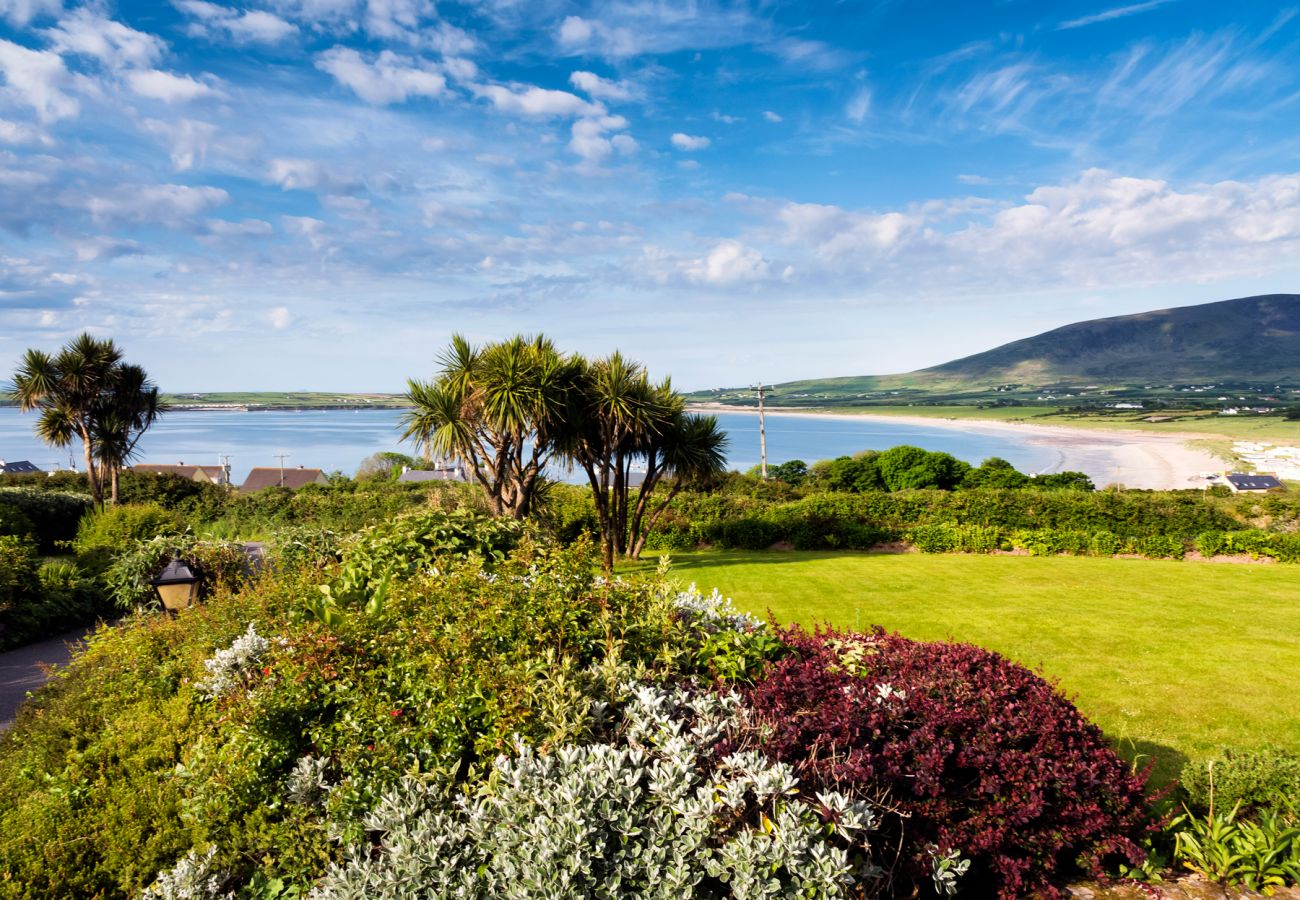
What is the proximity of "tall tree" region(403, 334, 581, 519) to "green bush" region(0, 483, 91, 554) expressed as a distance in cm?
902

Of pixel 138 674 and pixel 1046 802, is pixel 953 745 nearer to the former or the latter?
pixel 1046 802

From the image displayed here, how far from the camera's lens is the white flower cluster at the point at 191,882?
124 inches

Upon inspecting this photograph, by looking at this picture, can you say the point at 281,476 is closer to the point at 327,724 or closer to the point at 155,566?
the point at 155,566

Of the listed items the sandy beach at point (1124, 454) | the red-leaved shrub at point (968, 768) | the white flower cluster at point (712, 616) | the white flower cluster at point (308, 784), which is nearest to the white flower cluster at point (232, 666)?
the white flower cluster at point (308, 784)

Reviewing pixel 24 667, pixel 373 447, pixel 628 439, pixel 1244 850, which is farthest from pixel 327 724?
pixel 373 447

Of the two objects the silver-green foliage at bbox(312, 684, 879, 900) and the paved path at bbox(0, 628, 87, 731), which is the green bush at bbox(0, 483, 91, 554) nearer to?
the paved path at bbox(0, 628, 87, 731)

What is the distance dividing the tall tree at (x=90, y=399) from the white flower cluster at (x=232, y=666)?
19.3 m

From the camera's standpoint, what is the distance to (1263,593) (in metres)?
11.5

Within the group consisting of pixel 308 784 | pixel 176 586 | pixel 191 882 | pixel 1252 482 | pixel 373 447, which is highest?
pixel 176 586

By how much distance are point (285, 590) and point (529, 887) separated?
4477 mm

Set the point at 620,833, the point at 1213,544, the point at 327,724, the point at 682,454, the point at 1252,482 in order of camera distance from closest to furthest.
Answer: the point at 620,833, the point at 327,724, the point at 1213,544, the point at 682,454, the point at 1252,482

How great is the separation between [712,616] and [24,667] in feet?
28.8

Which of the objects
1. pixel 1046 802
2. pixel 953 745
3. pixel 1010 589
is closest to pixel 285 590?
pixel 953 745

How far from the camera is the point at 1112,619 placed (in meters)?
9.88
